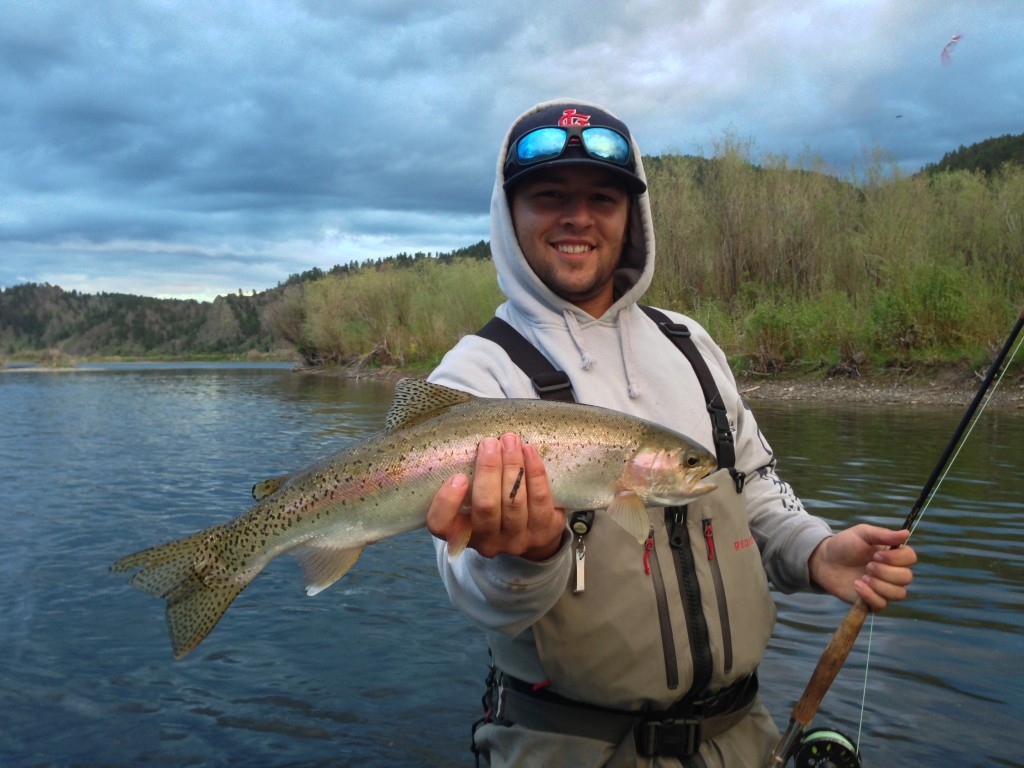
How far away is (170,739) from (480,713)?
1.90 meters

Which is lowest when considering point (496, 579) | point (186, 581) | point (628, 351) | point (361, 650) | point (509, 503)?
point (361, 650)

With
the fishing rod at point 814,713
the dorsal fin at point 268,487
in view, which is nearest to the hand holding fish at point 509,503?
the dorsal fin at point 268,487

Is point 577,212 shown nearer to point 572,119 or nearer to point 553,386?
point 572,119

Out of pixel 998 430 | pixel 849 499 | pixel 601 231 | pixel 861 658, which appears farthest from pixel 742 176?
pixel 601 231

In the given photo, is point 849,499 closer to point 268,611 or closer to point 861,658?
point 861,658

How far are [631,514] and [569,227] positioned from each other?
3.87 feet

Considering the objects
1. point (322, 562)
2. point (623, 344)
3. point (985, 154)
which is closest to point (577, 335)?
point (623, 344)

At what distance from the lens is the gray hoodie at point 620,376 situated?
9.49ft

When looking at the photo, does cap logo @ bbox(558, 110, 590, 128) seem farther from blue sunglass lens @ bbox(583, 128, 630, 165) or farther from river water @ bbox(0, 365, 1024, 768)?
river water @ bbox(0, 365, 1024, 768)

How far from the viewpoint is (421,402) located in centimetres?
279

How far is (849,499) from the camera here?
953 cm

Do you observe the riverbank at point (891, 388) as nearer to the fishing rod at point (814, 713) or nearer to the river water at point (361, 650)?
the river water at point (361, 650)

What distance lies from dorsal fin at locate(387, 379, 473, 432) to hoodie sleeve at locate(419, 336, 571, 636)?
78 millimetres

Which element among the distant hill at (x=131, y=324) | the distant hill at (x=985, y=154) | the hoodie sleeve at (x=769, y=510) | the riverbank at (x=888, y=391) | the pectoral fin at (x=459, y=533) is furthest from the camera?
the distant hill at (x=131, y=324)
